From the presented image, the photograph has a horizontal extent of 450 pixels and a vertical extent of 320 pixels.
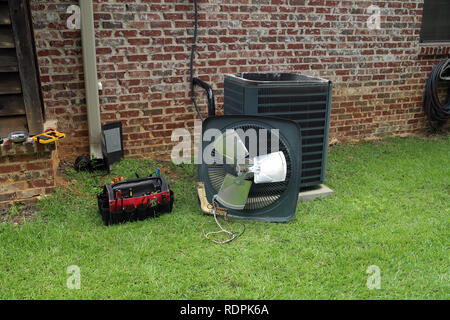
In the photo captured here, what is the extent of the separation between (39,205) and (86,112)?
994 mm

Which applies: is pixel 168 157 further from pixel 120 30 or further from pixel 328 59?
pixel 328 59

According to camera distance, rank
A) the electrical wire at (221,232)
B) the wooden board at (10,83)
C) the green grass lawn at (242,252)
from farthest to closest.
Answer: the wooden board at (10,83) → the electrical wire at (221,232) → the green grass lawn at (242,252)

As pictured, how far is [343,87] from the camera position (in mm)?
4598

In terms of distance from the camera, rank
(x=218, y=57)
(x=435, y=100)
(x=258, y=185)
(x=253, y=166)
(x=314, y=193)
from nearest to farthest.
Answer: (x=253, y=166) < (x=258, y=185) < (x=314, y=193) < (x=218, y=57) < (x=435, y=100)

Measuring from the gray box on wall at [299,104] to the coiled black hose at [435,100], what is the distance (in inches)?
99.3

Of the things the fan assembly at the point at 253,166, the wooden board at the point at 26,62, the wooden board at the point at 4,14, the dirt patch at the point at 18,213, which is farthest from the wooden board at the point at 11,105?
the fan assembly at the point at 253,166

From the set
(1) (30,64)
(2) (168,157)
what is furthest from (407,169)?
(1) (30,64)

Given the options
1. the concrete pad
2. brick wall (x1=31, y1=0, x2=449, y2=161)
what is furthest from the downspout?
the concrete pad

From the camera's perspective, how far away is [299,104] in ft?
9.80

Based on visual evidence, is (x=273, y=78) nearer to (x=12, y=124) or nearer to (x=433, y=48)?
(x=12, y=124)

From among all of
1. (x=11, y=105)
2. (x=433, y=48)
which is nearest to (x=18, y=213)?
(x=11, y=105)

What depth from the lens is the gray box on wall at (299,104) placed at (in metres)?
2.86

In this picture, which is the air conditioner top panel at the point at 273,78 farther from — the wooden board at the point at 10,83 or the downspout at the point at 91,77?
the wooden board at the point at 10,83

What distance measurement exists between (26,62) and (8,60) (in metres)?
0.12
